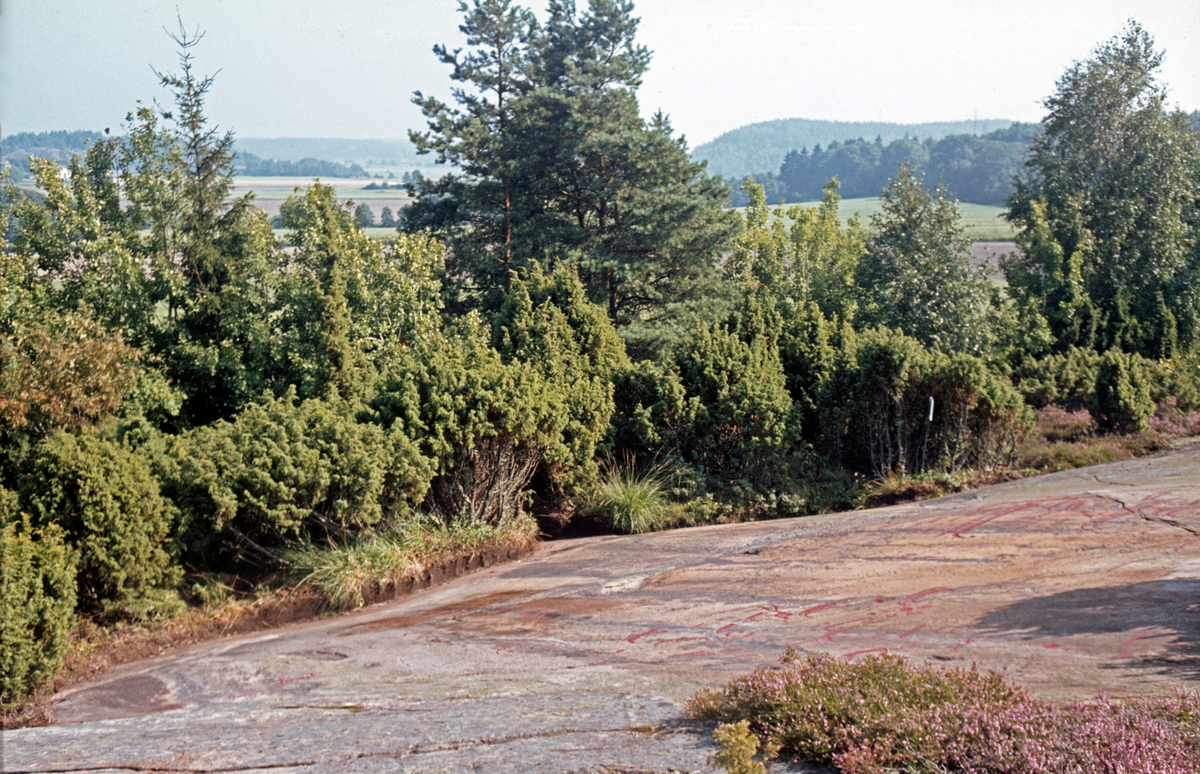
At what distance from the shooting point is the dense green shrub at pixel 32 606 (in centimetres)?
705

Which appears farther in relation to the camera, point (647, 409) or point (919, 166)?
point (919, 166)

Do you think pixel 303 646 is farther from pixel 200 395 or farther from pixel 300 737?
pixel 200 395

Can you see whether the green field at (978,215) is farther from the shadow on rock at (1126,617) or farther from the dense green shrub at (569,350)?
the shadow on rock at (1126,617)

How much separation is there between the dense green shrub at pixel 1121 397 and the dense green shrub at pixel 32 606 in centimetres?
1831

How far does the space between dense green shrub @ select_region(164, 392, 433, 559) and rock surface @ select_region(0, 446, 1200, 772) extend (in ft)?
4.48

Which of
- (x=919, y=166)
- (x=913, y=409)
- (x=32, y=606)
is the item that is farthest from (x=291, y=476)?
(x=919, y=166)

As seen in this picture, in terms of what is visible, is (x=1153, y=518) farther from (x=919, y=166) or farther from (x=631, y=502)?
(x=919, y=166)

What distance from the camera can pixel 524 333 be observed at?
47.4 ft

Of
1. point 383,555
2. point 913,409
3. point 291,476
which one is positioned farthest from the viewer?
point 913,409

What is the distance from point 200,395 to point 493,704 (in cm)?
1368

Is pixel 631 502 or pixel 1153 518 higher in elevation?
pixel 1153 518

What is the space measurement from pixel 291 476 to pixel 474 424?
244 cm

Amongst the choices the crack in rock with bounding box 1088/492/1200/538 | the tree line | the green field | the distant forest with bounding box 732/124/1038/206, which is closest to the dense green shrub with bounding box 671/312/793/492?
the tree line

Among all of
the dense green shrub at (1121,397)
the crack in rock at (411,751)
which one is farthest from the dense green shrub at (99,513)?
the dense green shrub at (1121,397)
